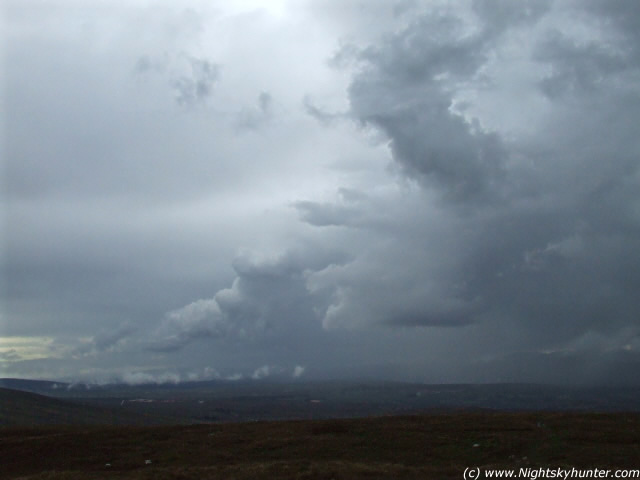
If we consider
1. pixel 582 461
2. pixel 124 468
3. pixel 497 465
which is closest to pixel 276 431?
pixel 124 468

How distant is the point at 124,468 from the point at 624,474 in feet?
139

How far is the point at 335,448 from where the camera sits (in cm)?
6019

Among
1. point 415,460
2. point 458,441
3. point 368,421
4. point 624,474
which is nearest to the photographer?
point 624,474

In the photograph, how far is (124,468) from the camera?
5575 centimetres

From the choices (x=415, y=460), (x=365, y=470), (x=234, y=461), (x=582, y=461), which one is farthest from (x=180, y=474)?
(x=582, y=461)

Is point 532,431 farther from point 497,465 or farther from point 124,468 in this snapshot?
point 124,468

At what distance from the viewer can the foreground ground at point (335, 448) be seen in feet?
160

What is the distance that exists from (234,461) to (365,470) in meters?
15.0

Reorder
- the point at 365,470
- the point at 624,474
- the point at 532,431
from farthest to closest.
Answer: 1. the point at 532,431
2. the point at 365,470
3. the point at 624,474

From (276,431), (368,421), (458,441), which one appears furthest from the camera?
(368,421)

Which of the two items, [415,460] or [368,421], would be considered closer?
[415,460]

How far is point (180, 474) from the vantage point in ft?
157

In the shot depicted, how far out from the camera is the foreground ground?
48.7 m

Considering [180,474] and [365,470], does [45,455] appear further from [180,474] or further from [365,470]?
[365,470]
